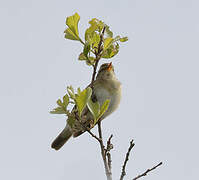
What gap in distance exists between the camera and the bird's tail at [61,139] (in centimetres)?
609

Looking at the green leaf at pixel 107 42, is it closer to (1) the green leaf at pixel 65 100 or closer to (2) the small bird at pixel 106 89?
(1) the green leaf at pixel 65 100

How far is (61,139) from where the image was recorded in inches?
241

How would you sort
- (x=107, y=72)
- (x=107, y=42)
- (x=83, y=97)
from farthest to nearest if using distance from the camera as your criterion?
(x=107, y=72) → (x=107, y=42) → (x=83, y=97)

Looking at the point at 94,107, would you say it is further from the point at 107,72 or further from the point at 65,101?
the point at 107,72

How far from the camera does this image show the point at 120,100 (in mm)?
4926

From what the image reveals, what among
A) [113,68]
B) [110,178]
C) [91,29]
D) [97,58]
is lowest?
[110,178]

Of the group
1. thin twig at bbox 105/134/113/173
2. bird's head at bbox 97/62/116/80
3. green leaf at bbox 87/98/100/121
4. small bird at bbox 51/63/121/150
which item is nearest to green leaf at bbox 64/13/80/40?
green leaf at bbox 87/98/100/121

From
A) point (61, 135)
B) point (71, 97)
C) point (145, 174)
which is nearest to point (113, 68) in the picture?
point (61, 135)

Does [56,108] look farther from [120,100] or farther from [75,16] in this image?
[120,100]

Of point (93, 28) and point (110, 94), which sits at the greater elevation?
point (110, 94)

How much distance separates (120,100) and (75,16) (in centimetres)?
203

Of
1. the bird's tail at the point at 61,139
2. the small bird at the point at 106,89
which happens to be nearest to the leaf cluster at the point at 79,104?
the small bird at the point at 106,89

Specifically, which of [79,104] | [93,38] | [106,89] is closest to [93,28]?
[93,38]

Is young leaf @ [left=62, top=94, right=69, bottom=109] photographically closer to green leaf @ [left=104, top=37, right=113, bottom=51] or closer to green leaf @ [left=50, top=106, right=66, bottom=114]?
green leaf @ [left=50, top=106, right=66, bottom=114]
